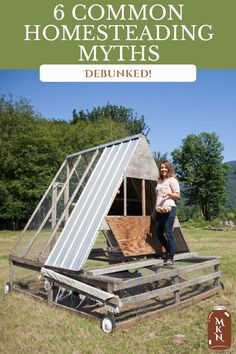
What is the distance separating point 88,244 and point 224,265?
571 centimetres

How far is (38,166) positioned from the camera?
30.4 metres

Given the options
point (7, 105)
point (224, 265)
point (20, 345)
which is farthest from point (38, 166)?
point (20, 345)

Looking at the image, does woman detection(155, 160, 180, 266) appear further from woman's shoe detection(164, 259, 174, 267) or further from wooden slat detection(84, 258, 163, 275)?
wooden slat detection(84, 258, 163, 275)

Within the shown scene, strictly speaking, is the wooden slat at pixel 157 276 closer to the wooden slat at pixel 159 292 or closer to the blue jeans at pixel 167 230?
the wooden slat at pixel 159 292

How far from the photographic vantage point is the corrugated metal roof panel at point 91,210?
693cm

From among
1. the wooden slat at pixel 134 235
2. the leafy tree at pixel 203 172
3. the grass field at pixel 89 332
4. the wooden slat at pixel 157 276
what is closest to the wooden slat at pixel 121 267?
the wooden slat at pixel 134 235

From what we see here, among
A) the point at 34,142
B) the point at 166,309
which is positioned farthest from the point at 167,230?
the point at 34,142

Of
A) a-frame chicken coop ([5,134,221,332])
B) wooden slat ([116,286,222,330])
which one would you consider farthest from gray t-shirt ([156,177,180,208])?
wooden slat ([116,286,222,330])

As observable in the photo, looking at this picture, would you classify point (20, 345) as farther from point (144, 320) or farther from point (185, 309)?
point (185, 309)

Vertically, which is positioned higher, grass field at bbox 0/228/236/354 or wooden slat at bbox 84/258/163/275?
wooden slat at bbox 84/258/163/275

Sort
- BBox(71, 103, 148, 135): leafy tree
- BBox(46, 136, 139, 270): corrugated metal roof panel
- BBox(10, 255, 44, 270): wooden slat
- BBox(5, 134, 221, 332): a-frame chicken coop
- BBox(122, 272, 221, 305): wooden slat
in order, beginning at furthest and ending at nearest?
BBox(71, 103, 148, 135): leafy tree → BBox(10, 255, 44, 270): wooden slat → BBox(46, 136, 139, 270): corrugated metal roof panel → BBox(5, 134, 221, 332): a-frame chicken coop → BBox(122, 272, 221, 305): wooden slat

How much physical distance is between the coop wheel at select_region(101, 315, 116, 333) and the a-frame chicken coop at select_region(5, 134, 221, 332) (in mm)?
13

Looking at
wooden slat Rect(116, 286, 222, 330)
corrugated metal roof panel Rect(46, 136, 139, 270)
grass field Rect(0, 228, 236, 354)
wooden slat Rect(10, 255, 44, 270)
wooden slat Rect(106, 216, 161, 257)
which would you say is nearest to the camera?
grass field Rect(0, 228, 236, 354)

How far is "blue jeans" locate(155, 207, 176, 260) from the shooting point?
24.9 feet
